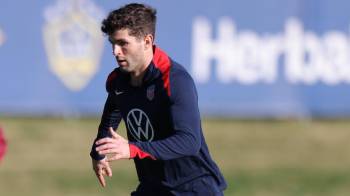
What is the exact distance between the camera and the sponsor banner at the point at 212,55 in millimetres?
16906

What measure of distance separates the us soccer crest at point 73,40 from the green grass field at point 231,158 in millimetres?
780

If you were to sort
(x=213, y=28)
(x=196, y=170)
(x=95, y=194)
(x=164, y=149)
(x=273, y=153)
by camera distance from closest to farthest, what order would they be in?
1. (x=164, y=149)
2. (x=196, y=170)
3. (x=95, y=194)
4. (x=273, y=153)
5. (x=213, y=28)

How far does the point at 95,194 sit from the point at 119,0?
4252mm

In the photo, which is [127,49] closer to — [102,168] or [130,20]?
[130,20]

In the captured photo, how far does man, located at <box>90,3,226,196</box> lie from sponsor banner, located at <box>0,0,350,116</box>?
8844 millimetres

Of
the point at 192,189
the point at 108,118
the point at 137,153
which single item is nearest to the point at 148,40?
the point at 137,153

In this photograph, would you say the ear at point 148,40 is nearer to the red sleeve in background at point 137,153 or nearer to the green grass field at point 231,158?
the red sleeve in background at point 137,153

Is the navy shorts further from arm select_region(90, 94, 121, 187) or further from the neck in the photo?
the neck

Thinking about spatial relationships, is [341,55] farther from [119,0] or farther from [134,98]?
[134,98]

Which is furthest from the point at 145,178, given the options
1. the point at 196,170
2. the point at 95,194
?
the point at 95,194

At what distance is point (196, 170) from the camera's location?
7.94 m

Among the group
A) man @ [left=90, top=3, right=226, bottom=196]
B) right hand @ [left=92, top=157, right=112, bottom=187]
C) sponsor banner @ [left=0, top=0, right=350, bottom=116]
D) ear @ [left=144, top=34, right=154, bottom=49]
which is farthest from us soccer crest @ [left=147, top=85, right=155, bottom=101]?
sponsor banner @ [left=0, top=0, right=350, bottom=116]

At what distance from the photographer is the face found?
7516 mm

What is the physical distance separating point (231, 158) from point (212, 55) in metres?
2.05
